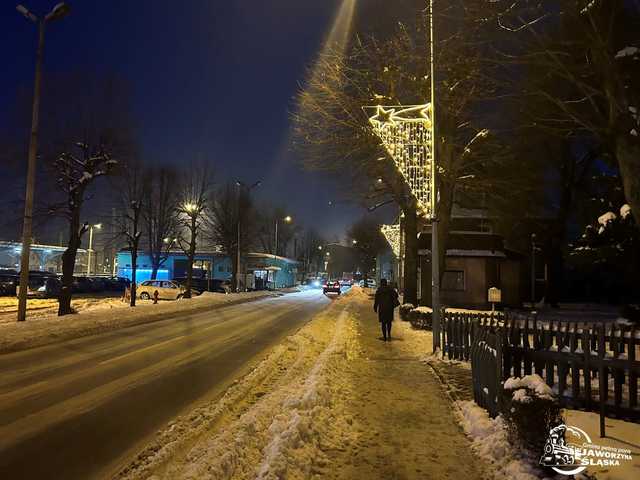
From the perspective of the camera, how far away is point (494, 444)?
585 cm

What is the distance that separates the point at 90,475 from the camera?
516cm

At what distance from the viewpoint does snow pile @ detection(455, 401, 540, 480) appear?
16.3ft

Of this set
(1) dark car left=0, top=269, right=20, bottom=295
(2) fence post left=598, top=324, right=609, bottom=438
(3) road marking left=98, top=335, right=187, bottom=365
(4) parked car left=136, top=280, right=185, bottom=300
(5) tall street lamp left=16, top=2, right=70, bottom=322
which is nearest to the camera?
(2) fence post left=598, top=324, right=609, bottom=438

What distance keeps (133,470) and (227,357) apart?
753 centimetres

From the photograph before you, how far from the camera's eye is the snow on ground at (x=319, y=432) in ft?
17.2

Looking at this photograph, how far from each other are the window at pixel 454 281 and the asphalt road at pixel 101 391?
59.5 ft

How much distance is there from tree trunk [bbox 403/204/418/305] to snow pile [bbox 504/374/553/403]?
18.3m

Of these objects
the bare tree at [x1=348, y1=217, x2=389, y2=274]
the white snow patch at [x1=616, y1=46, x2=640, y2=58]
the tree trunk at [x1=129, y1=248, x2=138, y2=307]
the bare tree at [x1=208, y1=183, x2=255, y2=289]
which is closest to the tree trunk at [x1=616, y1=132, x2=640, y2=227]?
the white snow patch at [x1=616, y1=46, x2=640, y2=58]

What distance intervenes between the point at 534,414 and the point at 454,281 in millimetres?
28503

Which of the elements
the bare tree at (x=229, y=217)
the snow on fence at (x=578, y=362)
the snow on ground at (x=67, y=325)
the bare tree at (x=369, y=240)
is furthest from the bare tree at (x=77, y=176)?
the bare tree at (x=369, y=240)

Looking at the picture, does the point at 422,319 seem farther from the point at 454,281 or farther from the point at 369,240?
the point at 369,240

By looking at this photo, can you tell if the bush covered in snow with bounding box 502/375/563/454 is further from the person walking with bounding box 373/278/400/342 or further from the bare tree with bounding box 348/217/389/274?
the bare tree with bounding box 348/217/389/274

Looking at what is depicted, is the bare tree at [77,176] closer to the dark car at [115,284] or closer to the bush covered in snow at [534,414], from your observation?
the bush covered in snow at [534,414]

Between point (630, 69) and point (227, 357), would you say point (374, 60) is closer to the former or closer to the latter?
point (630, 69)
